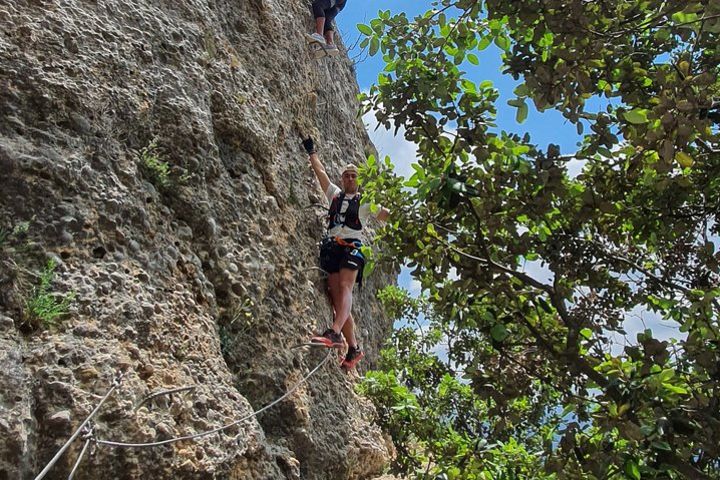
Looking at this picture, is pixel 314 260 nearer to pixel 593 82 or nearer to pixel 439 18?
pixel 439 18

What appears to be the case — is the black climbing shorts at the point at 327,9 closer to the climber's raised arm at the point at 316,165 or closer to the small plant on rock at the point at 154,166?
the climber's raised arm at the point at 316,165

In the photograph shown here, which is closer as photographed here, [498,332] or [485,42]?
[498,332]

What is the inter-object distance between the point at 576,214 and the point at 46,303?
287 centimetres

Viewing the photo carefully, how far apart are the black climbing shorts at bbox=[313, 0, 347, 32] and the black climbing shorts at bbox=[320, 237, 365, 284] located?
168 inches

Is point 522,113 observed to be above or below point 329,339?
above

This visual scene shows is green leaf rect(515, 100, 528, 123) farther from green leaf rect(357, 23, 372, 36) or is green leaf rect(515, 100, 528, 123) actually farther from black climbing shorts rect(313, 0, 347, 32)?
black climbing shorts rect(313, 0, 347, 32)

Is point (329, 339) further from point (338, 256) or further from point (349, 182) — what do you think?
point (349, 182)

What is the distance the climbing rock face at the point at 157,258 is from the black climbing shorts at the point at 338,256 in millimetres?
157

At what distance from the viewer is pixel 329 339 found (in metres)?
5.71

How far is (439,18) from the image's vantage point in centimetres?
385

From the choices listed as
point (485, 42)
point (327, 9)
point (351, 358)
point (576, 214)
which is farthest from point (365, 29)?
point (327, 9)

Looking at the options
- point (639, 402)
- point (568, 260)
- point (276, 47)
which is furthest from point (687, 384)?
point (276, 47)

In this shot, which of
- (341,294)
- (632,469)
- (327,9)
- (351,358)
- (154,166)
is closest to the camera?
(632,469)

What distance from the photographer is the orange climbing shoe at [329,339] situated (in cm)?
558
